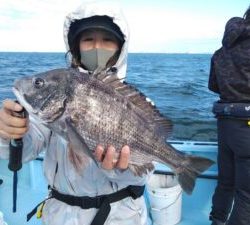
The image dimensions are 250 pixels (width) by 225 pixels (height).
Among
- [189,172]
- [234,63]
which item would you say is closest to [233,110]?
[234,63]

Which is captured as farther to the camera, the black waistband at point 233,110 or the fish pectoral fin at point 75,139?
the black waistband at point 233,110

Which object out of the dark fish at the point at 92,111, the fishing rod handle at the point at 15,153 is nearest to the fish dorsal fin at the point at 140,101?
the dark fish at the point at 92,111

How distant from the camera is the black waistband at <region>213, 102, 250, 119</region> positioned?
3.47m

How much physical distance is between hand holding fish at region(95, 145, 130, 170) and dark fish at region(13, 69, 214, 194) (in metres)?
0.03

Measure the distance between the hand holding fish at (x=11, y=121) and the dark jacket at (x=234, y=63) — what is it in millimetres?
2117

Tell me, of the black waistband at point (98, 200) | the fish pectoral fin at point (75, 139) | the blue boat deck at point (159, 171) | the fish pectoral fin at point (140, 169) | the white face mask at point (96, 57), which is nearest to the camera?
the fish pectoral fin at point (75, 139)

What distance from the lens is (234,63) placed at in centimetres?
356

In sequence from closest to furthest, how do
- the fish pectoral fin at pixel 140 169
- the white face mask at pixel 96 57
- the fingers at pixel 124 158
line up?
the fingers at pixel 124 158 → the fish pectoral fin at pixel 140 169 → the white face mask at pixel 96 57

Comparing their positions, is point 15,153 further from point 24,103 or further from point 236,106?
point 236,106

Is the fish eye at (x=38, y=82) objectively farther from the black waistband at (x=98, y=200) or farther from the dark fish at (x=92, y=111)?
the black waistband at (x=98, y=200)

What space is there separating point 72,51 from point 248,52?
1.62m

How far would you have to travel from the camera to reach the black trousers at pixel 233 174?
347cm

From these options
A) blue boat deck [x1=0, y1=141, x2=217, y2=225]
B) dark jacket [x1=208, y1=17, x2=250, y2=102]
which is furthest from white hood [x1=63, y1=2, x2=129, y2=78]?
blue boat deck [x1=0, y1=141, x2=217, y2=225]

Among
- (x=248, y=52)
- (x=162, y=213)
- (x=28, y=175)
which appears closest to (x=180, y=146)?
(x=162, y=213)
